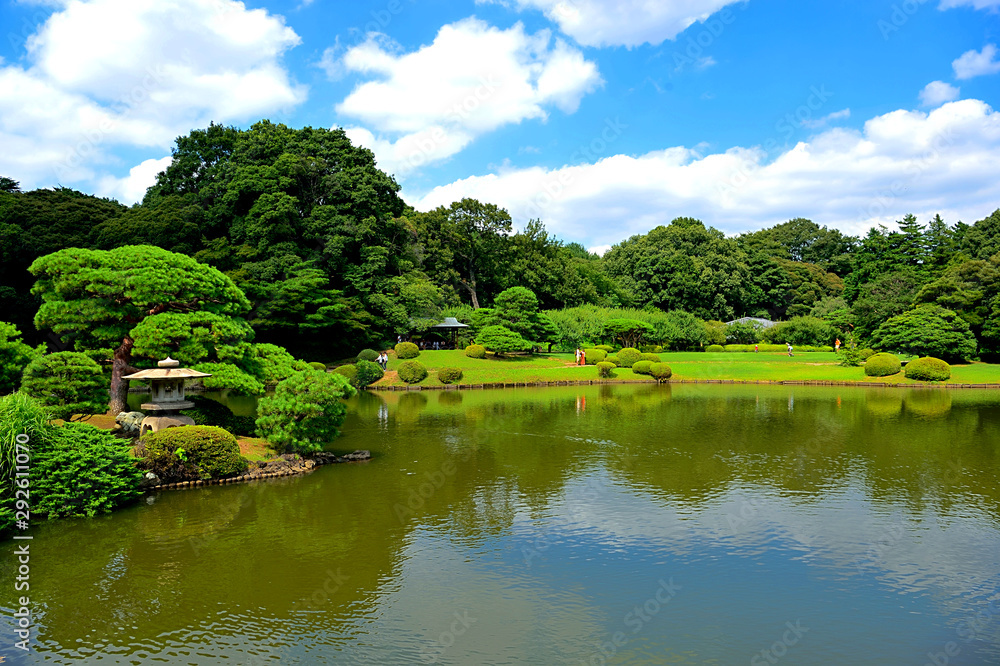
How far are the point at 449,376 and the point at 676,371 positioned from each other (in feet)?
54.3

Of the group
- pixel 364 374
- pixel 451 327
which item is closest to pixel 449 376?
pixel 364 374

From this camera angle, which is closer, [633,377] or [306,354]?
[633,377]

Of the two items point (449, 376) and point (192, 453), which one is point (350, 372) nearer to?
point (449, 376)

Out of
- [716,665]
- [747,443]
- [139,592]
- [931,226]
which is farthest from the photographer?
[931,226]

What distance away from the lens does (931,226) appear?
7125cm

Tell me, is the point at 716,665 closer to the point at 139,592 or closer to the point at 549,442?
the point at 139,592

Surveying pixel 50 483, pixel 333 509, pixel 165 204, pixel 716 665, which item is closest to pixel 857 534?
pixel 716 665

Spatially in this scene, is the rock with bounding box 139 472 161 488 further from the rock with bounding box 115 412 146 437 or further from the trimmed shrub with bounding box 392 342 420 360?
the trimmed shrub with bounding box 392 342 420 360

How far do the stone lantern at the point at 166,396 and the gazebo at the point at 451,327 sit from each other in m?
36.3

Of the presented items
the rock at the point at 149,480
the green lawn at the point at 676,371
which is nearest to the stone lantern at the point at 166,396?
the rock at the point at 149,480

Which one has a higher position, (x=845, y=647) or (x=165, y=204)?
(x=165, y=204)

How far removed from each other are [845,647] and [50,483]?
13912 mm

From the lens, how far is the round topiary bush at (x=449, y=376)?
39438 millimetres

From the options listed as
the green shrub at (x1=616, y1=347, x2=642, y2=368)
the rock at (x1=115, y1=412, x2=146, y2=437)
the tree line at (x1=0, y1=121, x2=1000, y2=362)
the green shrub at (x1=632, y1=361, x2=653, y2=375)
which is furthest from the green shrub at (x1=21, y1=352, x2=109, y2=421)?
the green shrub at (x1=616, y1=347, x2=642, y2=368)
